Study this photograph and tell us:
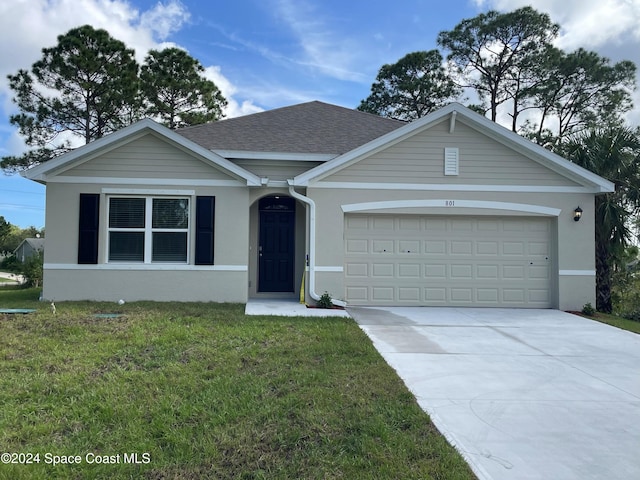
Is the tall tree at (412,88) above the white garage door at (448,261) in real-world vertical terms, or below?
above

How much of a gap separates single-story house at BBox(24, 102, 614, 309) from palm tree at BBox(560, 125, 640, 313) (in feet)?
2.63

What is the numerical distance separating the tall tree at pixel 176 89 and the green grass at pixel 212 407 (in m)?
16.7

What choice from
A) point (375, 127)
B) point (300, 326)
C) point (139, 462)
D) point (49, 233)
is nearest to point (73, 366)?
point (139, 462)

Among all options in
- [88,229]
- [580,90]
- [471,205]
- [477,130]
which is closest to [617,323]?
[471,205]

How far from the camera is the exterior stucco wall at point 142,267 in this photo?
8.93 m

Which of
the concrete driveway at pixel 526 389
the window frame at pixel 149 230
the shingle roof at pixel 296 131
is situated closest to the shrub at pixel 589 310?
the concrete driveway at pixel 526 389

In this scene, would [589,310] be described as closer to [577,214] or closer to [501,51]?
[577,214]

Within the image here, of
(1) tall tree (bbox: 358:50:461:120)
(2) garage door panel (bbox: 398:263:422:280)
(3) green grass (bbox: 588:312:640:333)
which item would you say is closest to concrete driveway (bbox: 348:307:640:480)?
(3) green grass (bbox: 588:312:640:333)

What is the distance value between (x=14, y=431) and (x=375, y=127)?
10993 millimetres

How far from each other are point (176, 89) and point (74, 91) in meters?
4.53

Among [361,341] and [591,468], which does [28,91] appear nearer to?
[361,341]

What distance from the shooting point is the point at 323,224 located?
30.7 feet

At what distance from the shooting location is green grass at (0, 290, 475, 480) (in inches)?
112

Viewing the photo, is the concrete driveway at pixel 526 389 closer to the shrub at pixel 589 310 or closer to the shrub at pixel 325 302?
the shrub at pixel 325 302
